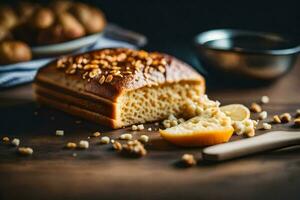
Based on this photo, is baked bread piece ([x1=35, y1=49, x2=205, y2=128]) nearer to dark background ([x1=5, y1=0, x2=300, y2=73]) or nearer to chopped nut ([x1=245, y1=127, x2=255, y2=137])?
chopped nut ([x1=245, y1=127, x2=255, y2=137])

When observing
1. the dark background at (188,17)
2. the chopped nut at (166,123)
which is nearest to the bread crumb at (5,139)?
the chopped nut at (166,123)

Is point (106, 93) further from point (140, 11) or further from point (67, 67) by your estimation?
point (140, 11)

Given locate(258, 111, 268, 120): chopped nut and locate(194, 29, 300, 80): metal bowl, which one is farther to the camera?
locate(194, 29, 300, 80): metal bowl

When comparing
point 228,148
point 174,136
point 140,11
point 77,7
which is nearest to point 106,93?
point 174,136

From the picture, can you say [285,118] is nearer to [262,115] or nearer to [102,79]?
[262,115]

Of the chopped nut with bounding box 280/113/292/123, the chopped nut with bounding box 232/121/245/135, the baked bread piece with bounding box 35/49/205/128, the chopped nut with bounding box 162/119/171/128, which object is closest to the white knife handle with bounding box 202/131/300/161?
the chopped nut with bounding box 232/121/245/135
